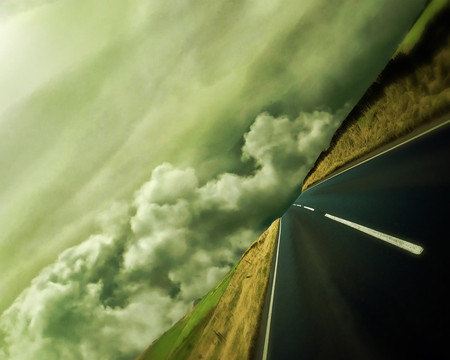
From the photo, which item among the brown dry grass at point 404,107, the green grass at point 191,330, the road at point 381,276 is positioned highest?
the brown dry grass at point 404,107

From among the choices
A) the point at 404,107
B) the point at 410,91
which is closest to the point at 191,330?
the point at 404,107

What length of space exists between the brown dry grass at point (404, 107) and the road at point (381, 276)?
1.52 meters

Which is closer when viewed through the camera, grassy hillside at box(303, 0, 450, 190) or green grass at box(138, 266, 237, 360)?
grassy hillside at box(303, 0, 450, 190)

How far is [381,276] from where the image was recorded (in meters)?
5.04

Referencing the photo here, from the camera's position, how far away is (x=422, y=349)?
10.7 feet

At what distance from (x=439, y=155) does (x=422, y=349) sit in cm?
558

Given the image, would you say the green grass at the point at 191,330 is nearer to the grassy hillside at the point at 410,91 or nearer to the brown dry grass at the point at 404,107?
the brown dry grass at the point at 404,107

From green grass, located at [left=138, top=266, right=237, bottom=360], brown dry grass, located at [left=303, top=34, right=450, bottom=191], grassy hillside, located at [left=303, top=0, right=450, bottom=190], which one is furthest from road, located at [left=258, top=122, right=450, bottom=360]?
green grass, located at [left=138, top=266, right=237, bottom=360]

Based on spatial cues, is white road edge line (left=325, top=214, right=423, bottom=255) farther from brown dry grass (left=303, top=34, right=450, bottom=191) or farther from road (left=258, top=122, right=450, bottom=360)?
brown dry grass (left=303, top=34, right=450, bottom=191)

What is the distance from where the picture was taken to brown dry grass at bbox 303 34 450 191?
8961 mm

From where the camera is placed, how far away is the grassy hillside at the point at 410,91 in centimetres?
899

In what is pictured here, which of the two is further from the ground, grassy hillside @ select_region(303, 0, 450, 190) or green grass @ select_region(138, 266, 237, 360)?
grassy hillside @ select_region(303, 0, 450, 190)

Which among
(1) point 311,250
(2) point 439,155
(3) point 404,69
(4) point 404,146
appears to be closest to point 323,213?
(1) point 311,250

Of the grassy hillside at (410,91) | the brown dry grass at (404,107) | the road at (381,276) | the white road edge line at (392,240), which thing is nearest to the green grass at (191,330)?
the road at (381,276)
